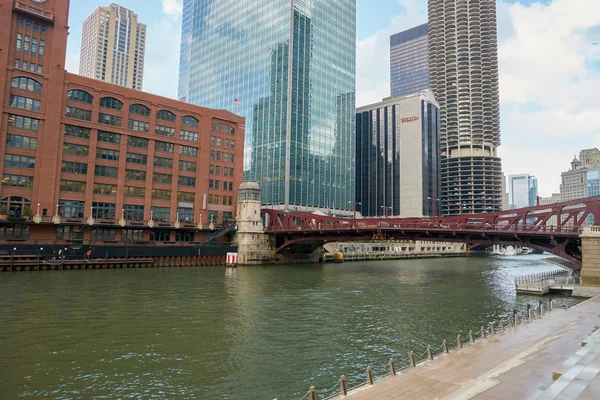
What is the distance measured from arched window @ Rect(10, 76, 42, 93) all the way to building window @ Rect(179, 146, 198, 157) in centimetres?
2868

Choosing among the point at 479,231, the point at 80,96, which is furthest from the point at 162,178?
the point at 479,231

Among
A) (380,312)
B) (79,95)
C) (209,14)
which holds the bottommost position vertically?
(380,312)

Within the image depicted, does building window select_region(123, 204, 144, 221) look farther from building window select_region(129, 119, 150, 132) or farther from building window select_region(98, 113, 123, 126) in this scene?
building window select_region(98, 113, 123, 126)

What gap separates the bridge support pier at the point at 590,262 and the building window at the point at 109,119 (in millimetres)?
80873

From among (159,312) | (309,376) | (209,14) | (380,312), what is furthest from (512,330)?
(209,14)

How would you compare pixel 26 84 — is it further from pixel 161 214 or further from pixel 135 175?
pixel 161 214

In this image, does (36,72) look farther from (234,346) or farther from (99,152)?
(234,346)

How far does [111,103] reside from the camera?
81250 mm

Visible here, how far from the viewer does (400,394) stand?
41.4 feet

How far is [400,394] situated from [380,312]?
969 inches

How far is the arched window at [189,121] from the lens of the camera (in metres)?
91.4

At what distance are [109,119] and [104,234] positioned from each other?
919 inches

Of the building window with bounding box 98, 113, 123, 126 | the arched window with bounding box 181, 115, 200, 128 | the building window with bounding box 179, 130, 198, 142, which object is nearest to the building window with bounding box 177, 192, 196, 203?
the building window with bounding box 179, 130, 198, 142

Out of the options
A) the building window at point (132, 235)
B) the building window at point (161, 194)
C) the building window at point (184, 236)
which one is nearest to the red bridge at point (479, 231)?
the building window at point (184, 236)
